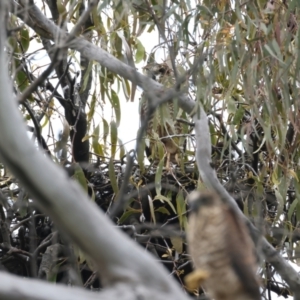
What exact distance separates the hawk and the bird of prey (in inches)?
41.4

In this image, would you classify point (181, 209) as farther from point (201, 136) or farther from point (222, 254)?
point (222, 254)

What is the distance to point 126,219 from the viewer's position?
3.07 metres

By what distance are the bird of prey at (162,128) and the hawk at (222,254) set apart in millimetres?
1053

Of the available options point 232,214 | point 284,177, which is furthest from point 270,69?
point 232,214

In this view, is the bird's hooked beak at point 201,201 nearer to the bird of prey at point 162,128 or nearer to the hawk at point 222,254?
the hawk at point 222,254

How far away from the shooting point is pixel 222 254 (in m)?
1.51

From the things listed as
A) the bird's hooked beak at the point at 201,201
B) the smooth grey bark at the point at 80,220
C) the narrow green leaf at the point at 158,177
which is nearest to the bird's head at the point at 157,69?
the narrow green leaf at the point at 158,177

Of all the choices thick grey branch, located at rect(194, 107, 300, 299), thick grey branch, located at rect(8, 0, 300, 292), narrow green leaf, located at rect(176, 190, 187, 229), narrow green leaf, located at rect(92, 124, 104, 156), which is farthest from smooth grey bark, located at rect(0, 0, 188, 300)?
narrow green leaf, located at rect(92, 124, 104, 156)

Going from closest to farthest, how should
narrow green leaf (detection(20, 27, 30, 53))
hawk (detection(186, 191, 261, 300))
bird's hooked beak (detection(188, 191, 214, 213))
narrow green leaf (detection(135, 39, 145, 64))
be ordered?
hawk (detection(186, 191, 261, 300)), bird's hooked beak (detection(188, 191, 214, 213)), narrow green leaf (detection(135, 39, 145, 64)), narrow green leaf (detection(20, 27, 30, 53))

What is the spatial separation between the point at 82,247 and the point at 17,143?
0.18 metres

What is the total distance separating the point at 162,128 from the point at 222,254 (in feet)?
4.98

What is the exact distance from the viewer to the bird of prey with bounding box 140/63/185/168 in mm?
2701

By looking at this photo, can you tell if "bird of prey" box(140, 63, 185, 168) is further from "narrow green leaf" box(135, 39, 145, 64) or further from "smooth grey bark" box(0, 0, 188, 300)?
"smooth grey bark" box(0, 0, 188, 300)

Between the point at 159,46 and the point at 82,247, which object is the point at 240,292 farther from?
the point at 159,46
